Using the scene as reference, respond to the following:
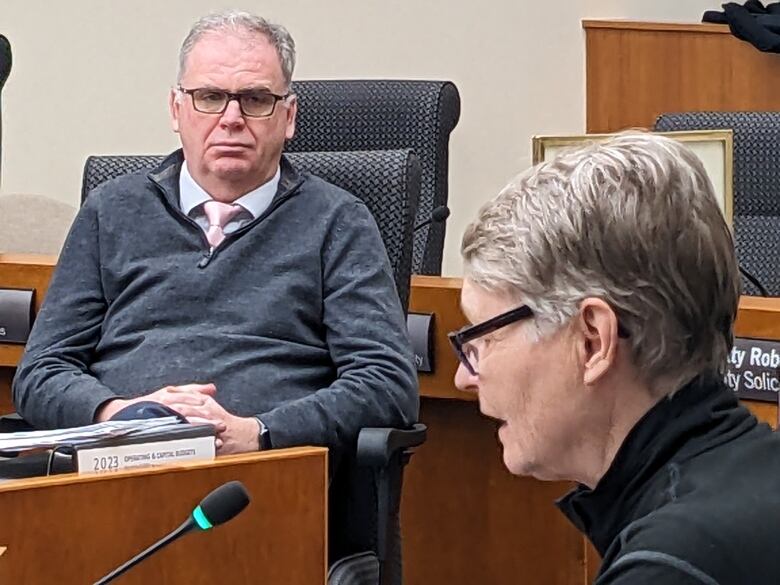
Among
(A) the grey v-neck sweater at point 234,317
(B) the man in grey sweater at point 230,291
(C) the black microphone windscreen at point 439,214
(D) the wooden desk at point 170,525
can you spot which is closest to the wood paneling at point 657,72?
(C) the black microphone windscreen at point 439,214

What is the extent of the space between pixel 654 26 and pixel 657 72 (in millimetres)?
169

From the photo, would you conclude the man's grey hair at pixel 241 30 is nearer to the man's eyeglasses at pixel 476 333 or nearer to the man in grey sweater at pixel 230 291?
the man in grey sweater at pixel 230 291

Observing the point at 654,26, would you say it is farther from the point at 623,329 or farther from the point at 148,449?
the point at 623,329

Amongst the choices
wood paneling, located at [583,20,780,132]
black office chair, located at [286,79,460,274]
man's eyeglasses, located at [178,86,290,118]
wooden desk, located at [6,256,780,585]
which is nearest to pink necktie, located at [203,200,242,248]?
man's eyeglasses, located at [178,86,290,118]

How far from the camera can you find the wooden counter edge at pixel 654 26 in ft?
17.1

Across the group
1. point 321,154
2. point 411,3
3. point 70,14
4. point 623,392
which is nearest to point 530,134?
point 411,3

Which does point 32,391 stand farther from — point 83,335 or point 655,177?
point 655,177

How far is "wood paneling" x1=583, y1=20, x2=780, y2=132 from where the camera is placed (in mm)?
5207

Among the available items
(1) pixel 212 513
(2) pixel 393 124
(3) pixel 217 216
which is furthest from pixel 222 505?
(2) pixel 393 124

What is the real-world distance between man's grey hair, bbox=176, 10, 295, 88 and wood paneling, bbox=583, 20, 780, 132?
2.99 m

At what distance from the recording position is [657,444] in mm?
1028

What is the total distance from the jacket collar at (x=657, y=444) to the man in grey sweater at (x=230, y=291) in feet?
3.31

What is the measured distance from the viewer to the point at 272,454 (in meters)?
1.76

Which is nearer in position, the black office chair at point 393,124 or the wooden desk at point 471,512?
the wooden desk at point 471,512
